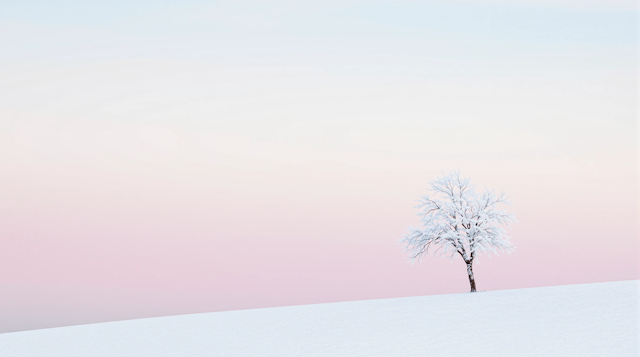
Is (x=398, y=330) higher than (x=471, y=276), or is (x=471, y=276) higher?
(x=471, y=276)

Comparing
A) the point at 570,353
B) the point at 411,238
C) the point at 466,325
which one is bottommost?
the point at 570,353

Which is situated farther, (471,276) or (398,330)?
(471,276)

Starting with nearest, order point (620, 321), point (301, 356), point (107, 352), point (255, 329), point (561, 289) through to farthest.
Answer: point (301, 356) < point (620, 321) < point (107, 352) < point (255, 329) < point (561, 289)

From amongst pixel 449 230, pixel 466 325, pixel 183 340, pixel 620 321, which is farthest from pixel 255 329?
pixel 620 321

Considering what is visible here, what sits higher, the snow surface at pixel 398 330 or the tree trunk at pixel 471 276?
the tree trunk at pixel 471 276

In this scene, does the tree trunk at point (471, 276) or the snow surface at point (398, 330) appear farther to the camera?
the tree trunk at point (471, 276)

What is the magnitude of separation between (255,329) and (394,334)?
8.08 metres

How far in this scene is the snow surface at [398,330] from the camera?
23.3 meters

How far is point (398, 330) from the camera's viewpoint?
88.3ft

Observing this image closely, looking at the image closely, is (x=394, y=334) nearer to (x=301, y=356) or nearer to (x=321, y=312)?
(x=301, y=356)

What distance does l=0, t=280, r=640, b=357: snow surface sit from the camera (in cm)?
2331

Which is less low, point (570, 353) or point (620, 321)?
point (620, 321)

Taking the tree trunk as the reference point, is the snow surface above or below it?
below

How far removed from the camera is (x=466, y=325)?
26.7m
